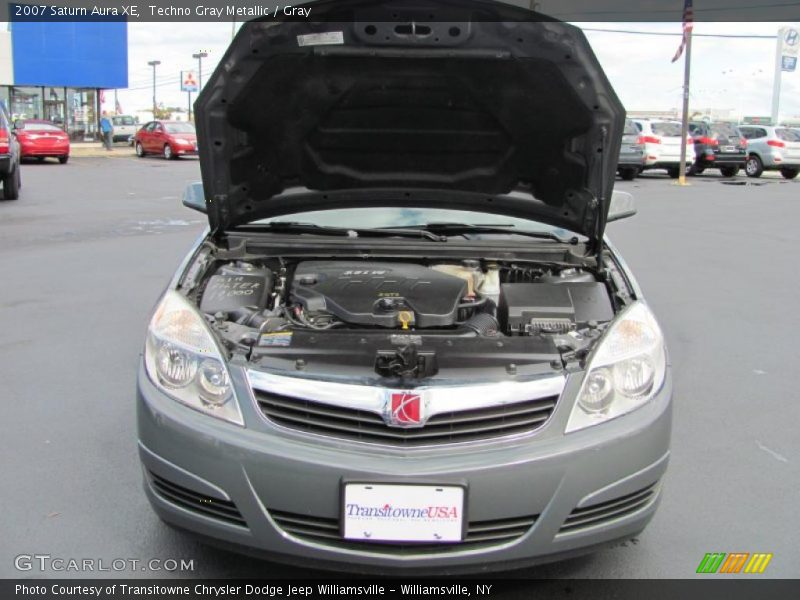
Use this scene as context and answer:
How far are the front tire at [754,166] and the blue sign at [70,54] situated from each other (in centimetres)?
2646

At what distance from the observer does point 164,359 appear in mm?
2602

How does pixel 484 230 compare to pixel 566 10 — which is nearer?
pixel 484 230

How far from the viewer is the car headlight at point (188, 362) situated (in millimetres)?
2443

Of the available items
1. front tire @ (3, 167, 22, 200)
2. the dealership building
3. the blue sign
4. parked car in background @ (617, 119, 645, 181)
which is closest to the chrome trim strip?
front tire @ (3, 167, 22, 200)

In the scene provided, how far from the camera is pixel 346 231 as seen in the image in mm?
3805

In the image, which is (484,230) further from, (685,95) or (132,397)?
(685,95)

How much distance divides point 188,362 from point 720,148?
2411cm

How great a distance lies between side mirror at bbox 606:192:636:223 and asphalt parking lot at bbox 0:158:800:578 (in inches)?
45.8

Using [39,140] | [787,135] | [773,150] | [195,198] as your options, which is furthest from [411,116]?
[787,135]

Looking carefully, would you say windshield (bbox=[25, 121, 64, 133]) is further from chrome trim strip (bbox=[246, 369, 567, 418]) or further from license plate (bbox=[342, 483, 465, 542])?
license plate (bbox=[342, 483, 465, 542])

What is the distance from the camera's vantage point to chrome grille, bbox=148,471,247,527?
235 cm

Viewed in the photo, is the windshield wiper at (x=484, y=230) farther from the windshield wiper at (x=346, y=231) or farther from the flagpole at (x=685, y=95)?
the flagpole at (x=685, y=95)

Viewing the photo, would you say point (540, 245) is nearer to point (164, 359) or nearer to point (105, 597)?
point (164, 359)

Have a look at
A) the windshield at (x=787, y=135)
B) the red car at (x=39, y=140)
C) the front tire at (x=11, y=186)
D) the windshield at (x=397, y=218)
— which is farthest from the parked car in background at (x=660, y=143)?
the windshield at (x=397, y=218)
